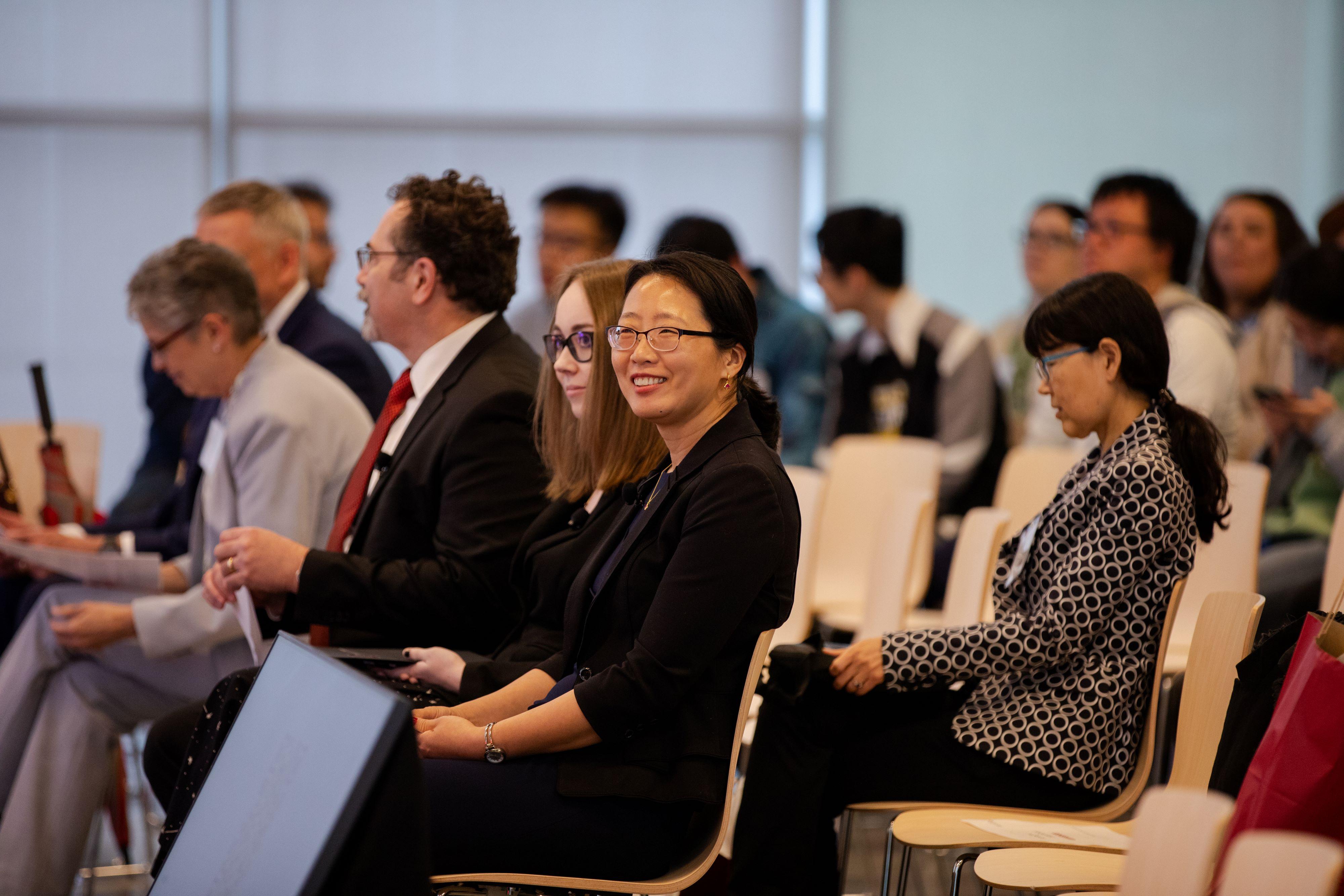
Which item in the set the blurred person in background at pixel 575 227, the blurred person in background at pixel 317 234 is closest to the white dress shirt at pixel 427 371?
the blurred person in background at pixel 575 227

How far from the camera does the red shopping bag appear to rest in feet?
4.45

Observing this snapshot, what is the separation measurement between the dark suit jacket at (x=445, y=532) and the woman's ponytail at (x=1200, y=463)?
1.13 meters

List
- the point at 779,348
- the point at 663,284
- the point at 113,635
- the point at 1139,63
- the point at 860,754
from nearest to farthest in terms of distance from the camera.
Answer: the point at 663,284 → the point at 860,754 → the point at 113,635 → the point at 779,348 → the point at 1139,63

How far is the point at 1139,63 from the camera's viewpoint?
7109mm

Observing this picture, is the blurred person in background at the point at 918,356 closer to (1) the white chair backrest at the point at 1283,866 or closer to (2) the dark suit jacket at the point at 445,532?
(2) the dark suit jacket at the point at 445,532

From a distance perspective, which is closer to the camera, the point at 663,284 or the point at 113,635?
the point at 663,284

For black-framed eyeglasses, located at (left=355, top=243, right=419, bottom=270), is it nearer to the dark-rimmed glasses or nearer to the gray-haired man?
the gray-haired man

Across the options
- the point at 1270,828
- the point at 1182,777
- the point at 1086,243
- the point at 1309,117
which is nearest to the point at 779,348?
the point at 1086,243

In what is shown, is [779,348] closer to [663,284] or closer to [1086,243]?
[1086,243]

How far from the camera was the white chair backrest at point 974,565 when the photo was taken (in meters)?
2.69

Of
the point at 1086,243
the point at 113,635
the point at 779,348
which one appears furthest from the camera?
the point at 779,348

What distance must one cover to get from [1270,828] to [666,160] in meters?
6.31

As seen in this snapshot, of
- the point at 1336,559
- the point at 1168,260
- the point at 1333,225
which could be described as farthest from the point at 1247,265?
the point at 1336,559

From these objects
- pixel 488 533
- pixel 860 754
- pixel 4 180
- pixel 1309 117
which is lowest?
pixel 860 754
